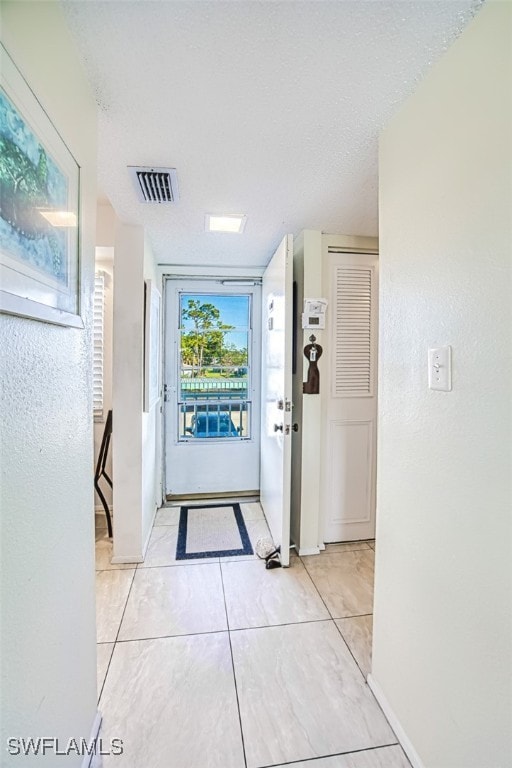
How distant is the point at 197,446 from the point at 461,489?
266cm

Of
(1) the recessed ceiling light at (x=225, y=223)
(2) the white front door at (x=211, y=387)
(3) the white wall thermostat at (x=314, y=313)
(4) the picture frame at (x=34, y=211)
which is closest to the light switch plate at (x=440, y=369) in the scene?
(4) the picture frame at (x=34, y=211)

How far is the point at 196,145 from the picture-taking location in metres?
1.41

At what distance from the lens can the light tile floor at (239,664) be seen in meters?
1.19

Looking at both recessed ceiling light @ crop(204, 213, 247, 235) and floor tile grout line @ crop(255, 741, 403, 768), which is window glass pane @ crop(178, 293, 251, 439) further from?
floor tile grout line @ crop(255, 741, 403, 768)

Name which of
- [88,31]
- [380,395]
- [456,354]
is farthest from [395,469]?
[88,31]

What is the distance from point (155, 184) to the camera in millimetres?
1698

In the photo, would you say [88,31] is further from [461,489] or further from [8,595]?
[461,489]

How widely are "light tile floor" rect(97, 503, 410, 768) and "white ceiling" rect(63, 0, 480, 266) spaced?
1.96 m

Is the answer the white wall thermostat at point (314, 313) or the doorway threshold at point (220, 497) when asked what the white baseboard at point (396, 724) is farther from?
the doorway threshold at point (220, 497)

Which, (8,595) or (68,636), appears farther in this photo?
(68,636)

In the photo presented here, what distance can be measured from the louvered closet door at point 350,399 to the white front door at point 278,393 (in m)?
0.35

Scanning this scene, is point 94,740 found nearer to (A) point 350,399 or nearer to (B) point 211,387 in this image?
(A) point 350,399
